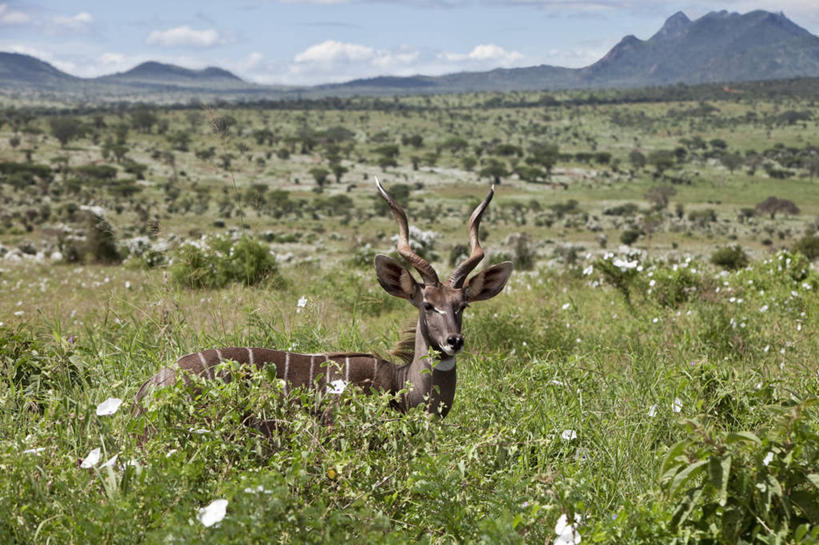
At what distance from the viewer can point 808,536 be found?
292 cm

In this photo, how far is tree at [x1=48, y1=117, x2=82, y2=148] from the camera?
94.2 m

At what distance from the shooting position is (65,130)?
316 feet

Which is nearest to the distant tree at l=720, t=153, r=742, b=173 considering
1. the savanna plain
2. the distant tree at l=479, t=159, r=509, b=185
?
the distant tree at l=479, t=159, r=509, b=185

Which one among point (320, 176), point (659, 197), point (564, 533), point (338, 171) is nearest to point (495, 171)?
point (338, 171)

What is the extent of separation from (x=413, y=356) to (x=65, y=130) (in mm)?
104061

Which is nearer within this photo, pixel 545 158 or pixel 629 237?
pixel 629 237

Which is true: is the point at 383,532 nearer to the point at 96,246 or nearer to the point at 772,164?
the point at 96,246

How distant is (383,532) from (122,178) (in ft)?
249

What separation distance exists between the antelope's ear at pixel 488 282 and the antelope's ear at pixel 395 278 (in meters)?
0.39

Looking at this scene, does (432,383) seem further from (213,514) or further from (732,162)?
(732,162)

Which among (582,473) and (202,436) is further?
(582,473)

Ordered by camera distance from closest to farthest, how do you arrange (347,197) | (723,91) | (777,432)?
(777,432) → (347,197) → (723,91)

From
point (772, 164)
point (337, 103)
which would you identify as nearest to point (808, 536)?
point (772, 164)

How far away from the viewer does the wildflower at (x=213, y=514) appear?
2.58 m
